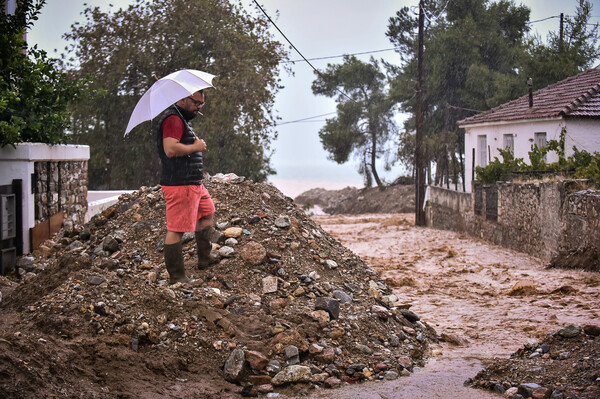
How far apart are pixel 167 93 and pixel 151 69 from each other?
18478mm

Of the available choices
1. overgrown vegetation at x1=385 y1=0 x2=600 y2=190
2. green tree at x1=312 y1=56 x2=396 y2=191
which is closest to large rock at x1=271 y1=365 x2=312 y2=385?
overgrown vegetation at x1=385 y1=0 x2=600 y2=190

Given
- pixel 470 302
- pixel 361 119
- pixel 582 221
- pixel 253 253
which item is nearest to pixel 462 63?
pixel 361 119

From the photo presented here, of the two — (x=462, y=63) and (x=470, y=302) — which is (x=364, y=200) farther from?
(x=470, y=302)

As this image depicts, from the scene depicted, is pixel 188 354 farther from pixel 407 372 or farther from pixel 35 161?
pixel 35 161

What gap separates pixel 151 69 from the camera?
24.0 metres

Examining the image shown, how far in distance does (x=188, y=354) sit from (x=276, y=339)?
77cm

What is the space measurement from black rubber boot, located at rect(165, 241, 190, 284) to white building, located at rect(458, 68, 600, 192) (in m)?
13.9

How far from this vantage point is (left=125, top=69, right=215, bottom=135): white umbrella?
20.7ft

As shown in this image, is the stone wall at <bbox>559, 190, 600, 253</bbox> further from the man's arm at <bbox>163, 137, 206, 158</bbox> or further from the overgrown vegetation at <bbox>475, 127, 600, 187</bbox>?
the man's arm at <bbox>163, 137, 206, 158</bbox>

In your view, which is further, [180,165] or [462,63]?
[462,63]

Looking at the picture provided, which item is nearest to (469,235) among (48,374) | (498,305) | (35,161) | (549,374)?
(498,305)

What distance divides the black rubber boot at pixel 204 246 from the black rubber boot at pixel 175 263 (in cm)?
41

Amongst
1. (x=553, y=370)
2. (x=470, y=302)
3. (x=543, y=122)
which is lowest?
(x=470, y=302)

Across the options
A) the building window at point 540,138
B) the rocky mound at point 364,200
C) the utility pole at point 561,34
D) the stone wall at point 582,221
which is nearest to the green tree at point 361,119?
the rocky mound at point 364,200
